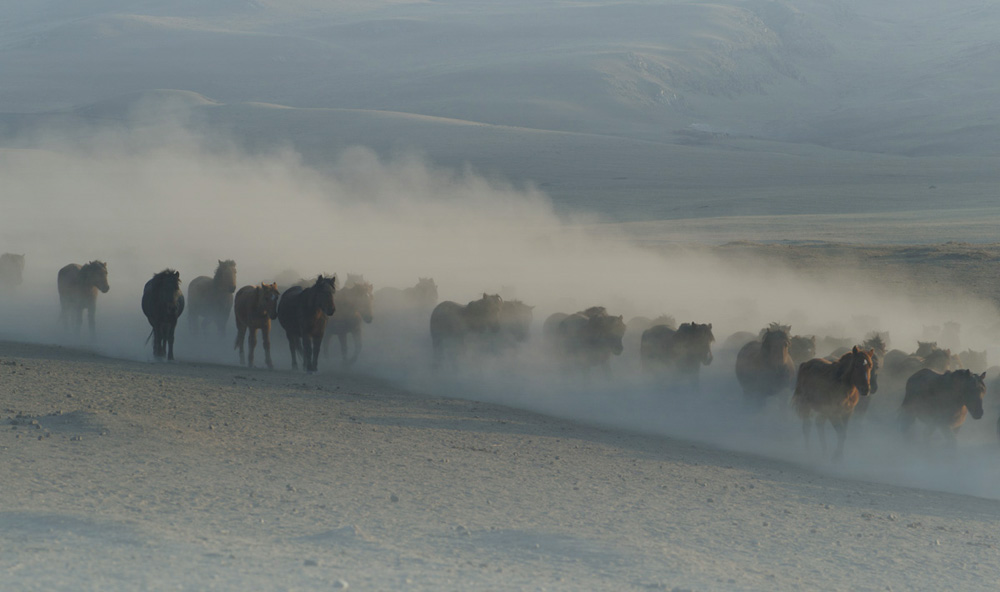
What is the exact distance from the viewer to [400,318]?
19.9 m

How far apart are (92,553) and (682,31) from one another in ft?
544

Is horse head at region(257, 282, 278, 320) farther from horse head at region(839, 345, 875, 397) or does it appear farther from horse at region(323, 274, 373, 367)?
horse head at region(839, 345, 875, 397)

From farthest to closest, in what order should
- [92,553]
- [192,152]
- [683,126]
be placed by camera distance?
1. [683,126]
2. [192,152]
3. [92,553]

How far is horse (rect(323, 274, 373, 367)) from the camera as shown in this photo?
17438 millimetres

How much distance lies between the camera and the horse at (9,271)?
2206cm

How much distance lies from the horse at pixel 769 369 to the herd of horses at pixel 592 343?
16 mm

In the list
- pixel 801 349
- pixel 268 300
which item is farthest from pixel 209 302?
pixel 801 349

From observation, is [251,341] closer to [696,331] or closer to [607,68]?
[696,331]

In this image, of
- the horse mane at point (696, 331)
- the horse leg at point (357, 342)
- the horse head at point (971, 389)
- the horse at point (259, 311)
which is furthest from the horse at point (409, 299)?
the horse head at point (971, 389)

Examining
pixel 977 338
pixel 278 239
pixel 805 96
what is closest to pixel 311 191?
pixel 278 239

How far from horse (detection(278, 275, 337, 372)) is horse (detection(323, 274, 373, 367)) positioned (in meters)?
0.80

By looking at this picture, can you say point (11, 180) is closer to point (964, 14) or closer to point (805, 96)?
point (805, 96)

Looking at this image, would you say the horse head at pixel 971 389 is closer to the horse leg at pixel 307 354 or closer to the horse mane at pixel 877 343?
the horse mane at pixel 877 343

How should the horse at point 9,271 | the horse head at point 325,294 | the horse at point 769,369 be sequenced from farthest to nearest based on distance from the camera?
the horse at point 9,271
the horse head at point 325,294
the horse at point 769,369
